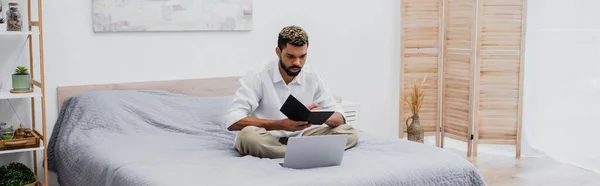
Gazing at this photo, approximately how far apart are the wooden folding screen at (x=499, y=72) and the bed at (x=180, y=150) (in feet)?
5.68

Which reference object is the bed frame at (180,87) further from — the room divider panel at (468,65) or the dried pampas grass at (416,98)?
the room divider panel at (468,65)

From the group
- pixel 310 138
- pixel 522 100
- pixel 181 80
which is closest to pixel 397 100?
pixel 522 100

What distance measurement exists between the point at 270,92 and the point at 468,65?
2.22 m

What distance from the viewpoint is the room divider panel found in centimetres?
453

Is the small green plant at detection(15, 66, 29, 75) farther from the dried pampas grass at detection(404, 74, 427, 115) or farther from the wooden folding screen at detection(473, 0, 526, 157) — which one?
the wooden folding screen at detection(473, 0, 526, 157)

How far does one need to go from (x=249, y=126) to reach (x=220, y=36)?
146cm

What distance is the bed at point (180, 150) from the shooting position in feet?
7.63

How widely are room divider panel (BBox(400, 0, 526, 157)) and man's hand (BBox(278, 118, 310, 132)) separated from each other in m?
2.29

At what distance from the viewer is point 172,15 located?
12.6 ft

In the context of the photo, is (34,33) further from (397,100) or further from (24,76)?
(397,100)

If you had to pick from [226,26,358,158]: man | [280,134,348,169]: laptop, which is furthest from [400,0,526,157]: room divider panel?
[280,134,348,169]: laptop

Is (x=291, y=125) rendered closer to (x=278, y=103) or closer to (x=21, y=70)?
(x=278, y=103)

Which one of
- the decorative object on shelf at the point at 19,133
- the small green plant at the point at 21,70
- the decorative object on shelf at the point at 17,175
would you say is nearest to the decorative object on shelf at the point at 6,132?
the decorative object on shelf at the point at 19,133

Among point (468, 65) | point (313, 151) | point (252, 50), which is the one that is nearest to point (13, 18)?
point (252, 50)
